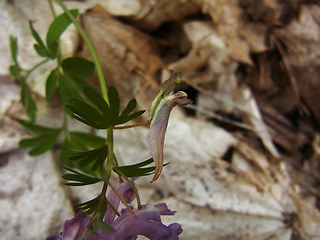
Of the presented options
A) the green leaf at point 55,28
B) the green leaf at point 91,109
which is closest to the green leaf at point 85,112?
the green leaf at point 91,109

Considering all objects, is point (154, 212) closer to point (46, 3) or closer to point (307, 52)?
point (46, 3)

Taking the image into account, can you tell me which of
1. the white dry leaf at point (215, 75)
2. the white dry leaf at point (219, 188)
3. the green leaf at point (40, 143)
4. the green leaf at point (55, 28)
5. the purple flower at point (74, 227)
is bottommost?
the white dry leaf at point (219, 188)

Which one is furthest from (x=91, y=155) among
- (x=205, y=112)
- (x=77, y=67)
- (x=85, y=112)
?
(x=205, y=112)

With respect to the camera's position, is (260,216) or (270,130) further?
(270,130)

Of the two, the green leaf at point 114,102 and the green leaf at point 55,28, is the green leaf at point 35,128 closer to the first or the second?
the green leaf at point 55,28

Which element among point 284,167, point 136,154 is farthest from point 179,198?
point 284,167

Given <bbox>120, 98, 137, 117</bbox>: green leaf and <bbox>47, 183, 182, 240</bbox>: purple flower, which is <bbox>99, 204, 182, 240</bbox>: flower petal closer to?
<bbox>47, 183, 182, 240</bbox>: purple flower

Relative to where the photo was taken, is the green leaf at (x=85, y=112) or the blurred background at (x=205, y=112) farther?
the blurred background at (x=205, y=112)
